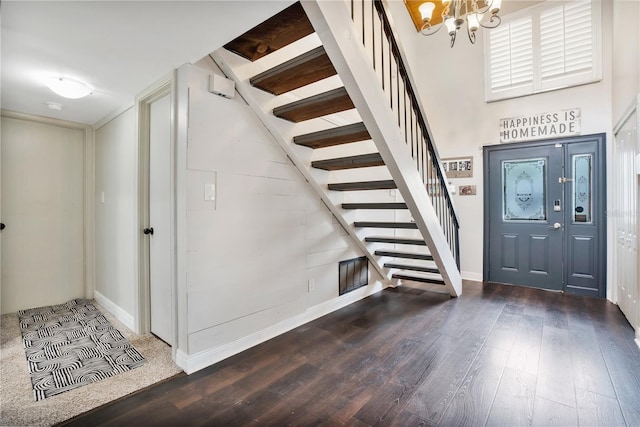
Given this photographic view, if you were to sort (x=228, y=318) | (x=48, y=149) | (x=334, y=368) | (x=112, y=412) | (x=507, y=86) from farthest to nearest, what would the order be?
(x=507, y=86) → (x=48, y=149) → (x=228, y=318) → (x=334, y=368) → (x=112, y=412)

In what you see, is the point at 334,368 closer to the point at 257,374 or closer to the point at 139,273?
the point at 257,374

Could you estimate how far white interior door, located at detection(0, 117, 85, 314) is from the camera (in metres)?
2.86

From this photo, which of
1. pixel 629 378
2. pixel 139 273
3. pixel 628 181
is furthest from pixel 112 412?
pixel 628 181

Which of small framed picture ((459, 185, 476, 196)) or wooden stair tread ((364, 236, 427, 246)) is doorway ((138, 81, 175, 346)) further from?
small framed picture ((459, 185, 476, 196))

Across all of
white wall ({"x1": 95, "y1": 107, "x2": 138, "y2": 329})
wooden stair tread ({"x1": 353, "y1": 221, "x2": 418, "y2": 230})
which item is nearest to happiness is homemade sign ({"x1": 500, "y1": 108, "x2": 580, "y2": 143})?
wooden stair tread ({"x1": 353, "y1": 221, "x2": 418, "y2": 230})

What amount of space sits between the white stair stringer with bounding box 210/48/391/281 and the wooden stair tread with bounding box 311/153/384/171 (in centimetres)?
12

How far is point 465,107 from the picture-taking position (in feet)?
15.1

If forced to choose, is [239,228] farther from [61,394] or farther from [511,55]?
[511,55]

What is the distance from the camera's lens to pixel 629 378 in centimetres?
187

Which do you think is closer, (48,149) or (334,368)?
(334,368)

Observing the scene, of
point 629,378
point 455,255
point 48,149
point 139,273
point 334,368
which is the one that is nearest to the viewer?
point 629,378

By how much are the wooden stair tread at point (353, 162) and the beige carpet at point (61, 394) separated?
1.89 m

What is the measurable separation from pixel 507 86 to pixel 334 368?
4516 millimetres

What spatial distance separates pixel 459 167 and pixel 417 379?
3.64m
